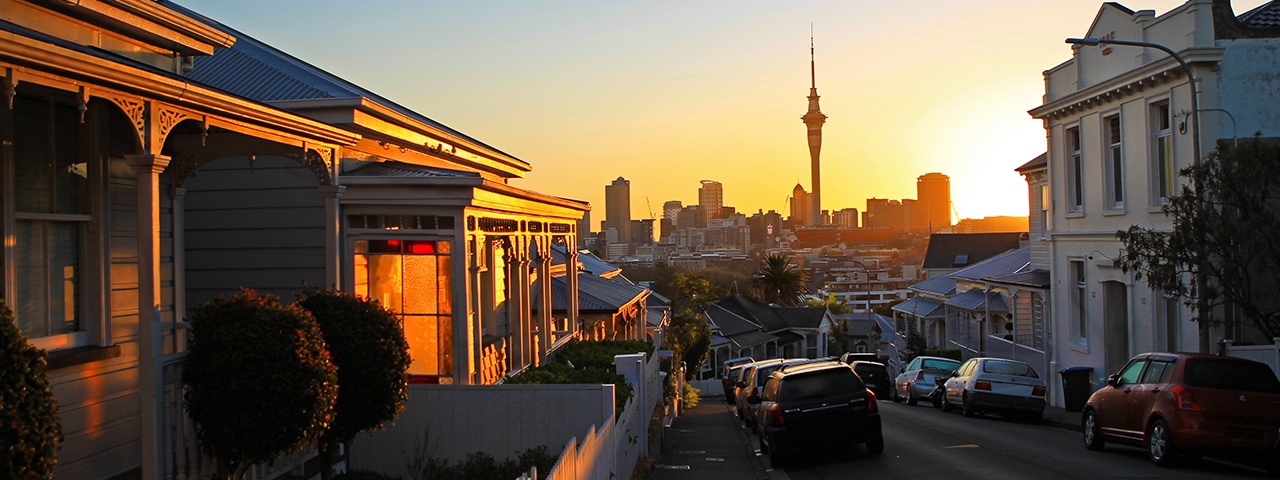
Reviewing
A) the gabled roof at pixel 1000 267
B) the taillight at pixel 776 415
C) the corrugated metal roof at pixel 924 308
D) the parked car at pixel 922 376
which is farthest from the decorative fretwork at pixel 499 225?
the corrugated metal roof at pixel 924 308

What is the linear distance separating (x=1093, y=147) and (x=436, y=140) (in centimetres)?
1569

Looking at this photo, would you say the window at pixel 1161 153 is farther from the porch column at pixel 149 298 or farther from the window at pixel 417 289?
the porch column at pixel 149 298

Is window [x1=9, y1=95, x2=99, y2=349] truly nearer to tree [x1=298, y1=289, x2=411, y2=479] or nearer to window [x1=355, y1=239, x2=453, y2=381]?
tree [x1=298, y1=289, x2=411, y2=479]

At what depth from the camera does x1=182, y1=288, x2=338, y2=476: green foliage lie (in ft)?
25.5

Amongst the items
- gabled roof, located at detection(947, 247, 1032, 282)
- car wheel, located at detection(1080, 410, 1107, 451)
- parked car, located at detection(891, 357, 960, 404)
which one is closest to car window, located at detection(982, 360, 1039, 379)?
parked car, located at detection(891, 357, 960, 404)

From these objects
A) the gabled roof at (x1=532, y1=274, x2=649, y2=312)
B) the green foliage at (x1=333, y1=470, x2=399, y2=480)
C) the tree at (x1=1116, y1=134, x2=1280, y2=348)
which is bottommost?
the green foliage at (x1=333, y1=470, x2=399, y2=480)

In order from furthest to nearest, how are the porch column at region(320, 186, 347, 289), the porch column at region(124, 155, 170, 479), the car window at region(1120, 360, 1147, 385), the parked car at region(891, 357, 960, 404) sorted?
the parked car at region(891, 357, 960, 404) → the car window at region(1120, 360, 1147, 385) → the porch column at region(320, 186, 347, 289) → the porch column at region(124, 155, 170, 479)

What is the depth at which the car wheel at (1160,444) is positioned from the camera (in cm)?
1374

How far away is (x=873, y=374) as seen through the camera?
31359mm

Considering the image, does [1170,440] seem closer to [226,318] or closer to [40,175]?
[226,318]

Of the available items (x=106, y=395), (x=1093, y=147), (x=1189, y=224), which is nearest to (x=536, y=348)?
(x=106, y=395)

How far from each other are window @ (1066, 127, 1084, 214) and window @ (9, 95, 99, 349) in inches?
916

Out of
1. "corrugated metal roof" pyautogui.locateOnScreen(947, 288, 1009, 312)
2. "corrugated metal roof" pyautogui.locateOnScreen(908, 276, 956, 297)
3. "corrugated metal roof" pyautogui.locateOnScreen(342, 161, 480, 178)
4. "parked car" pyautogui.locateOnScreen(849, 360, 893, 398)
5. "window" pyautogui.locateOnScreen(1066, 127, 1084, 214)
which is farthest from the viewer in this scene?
"corrugated metal roof" pyautogui.locateOnScreen(908, 276, 956, 297)

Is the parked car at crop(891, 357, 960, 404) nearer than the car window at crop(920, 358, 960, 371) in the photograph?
Yes
